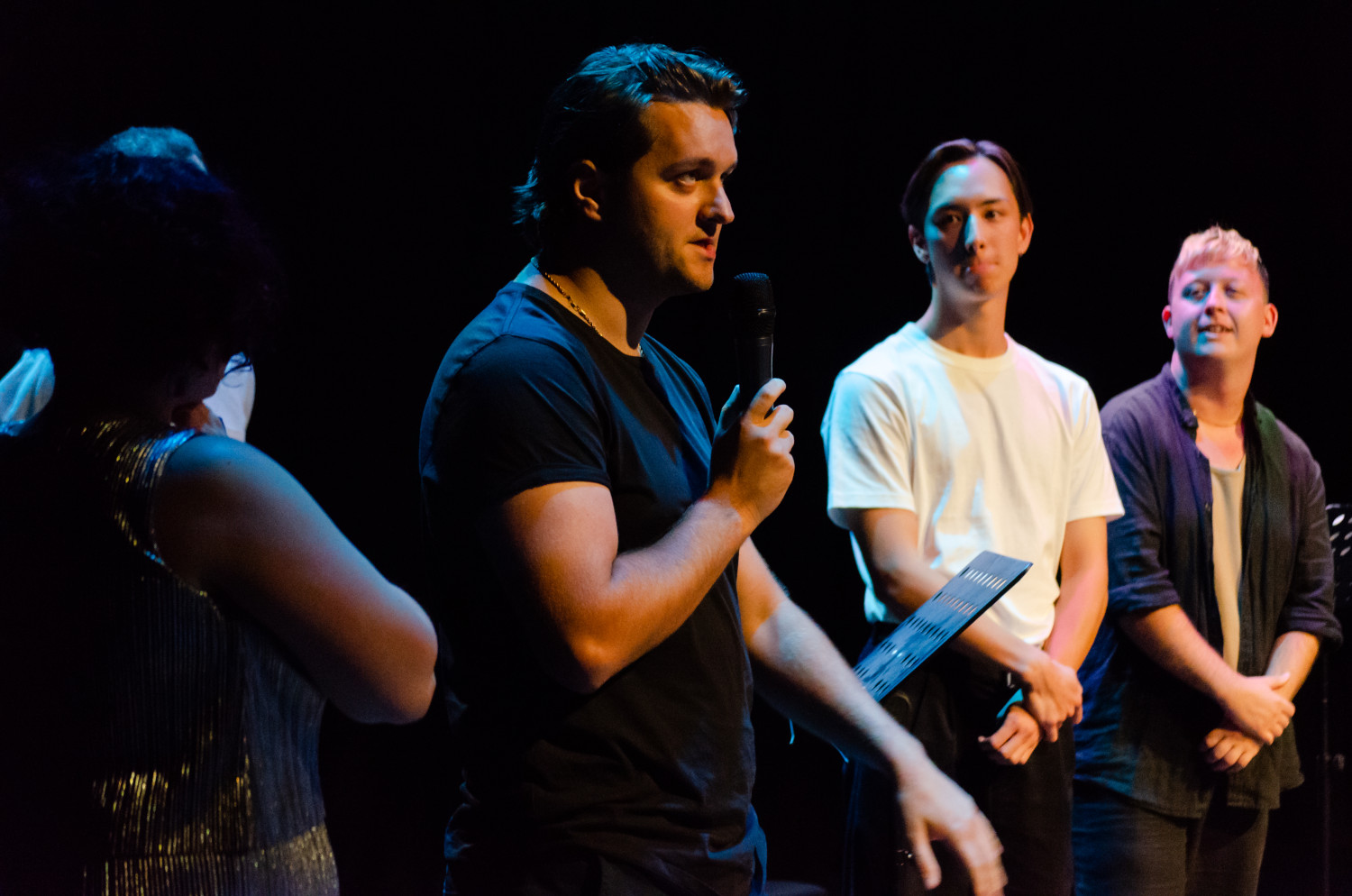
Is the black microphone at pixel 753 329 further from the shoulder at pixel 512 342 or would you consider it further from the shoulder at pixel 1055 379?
the shoulder at pixel 1055 379

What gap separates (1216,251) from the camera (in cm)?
268

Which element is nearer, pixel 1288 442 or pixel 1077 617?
pixel 1077 617

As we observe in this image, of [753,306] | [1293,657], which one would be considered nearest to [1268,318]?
[1293,657]

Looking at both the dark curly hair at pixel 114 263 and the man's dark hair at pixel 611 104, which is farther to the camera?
the man's dark hair at pixel 611 104

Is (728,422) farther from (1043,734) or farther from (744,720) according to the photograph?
(1043,734)

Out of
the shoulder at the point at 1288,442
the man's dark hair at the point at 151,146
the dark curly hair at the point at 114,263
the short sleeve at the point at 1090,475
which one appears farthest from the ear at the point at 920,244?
the dark curly hair at the point at 114,263

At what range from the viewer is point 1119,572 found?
2.52 m

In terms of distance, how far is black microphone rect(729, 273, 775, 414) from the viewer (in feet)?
4.53

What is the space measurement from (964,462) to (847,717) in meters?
0.92

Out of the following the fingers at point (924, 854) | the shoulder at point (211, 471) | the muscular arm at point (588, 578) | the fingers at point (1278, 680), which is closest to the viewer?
the shoulder at point (211, 471)

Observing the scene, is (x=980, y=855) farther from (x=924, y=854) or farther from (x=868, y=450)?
(x=868, y=450)

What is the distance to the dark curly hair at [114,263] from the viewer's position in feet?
3.23

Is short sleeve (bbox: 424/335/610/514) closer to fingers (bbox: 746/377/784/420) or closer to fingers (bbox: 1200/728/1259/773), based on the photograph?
fingers (bbox: 746/377/784/420)

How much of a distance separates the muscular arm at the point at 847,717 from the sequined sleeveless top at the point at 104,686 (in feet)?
2.43
